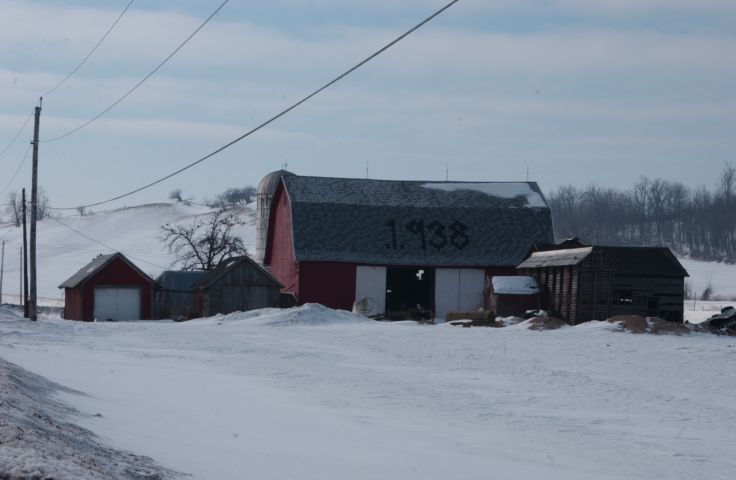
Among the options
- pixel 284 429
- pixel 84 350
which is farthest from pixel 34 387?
pixel 84 350

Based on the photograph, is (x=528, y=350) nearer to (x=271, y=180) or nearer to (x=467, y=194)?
(x=467, y=194)

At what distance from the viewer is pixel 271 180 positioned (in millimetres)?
65438

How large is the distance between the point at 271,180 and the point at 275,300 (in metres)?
16.8

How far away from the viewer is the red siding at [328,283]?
→ 51.8 meters

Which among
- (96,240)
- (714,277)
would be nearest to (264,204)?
(714,277)

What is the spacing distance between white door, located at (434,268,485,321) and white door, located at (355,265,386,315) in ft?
9.27

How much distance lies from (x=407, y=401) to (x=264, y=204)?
158 feet

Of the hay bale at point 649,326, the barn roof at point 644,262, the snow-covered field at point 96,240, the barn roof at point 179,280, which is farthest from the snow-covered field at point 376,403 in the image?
the snow-covered field at point 96,240

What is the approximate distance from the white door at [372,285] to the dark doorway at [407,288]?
2323mm

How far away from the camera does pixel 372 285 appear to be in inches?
2068

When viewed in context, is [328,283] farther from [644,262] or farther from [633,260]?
[644,262]

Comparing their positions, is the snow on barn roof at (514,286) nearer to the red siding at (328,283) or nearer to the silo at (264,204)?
the red siding at (328,283)

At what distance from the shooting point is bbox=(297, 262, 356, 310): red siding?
51844mm

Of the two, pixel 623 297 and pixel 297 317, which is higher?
pixel 623 297
